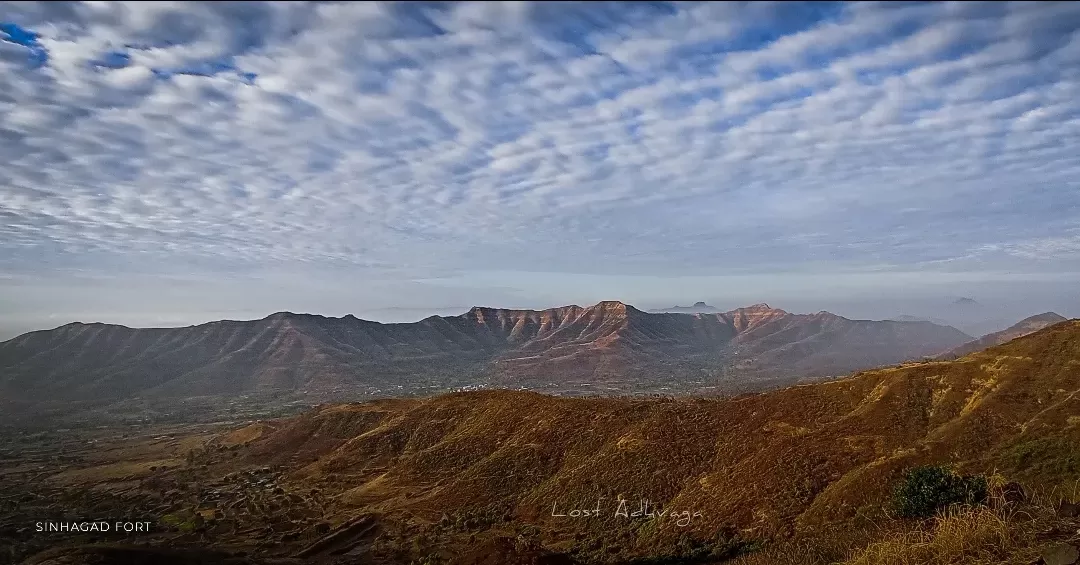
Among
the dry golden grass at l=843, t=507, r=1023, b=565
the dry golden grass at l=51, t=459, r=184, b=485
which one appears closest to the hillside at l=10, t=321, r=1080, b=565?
the dry golden grass at l=843, t=507, r=1023, b=565

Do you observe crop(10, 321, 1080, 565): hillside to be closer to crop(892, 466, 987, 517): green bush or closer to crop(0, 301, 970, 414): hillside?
crop(892, 466, 987, 517): green bush

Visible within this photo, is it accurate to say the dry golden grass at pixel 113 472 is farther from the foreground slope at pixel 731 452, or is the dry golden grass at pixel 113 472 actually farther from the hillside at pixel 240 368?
the hillside at pixel 240 368

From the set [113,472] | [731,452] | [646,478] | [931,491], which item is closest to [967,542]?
[931,491]

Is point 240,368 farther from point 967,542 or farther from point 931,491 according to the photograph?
point 967,542

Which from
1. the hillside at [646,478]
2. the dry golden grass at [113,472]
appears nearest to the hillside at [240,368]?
the dry golden grass at [113,472]

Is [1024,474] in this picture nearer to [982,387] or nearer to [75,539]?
[982,387]

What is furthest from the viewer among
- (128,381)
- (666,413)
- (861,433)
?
(128,381)

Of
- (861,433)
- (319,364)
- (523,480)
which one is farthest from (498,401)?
(319,364)
